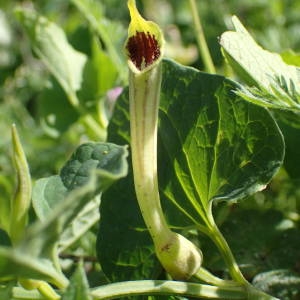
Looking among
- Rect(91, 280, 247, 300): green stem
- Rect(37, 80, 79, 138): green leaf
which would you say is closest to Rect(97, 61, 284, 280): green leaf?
Rect(91, 280, 247, 300): green stem

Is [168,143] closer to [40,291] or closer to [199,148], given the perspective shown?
[199,148]

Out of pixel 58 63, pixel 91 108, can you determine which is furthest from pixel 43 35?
pixel 91 108

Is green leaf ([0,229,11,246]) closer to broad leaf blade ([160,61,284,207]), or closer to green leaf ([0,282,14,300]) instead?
green leaf ([0,282,14,300])

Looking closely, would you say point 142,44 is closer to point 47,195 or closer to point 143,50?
point 143,50

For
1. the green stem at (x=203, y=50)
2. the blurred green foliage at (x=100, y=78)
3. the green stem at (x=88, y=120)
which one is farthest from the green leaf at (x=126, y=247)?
the green stem at (x=88, y=120)

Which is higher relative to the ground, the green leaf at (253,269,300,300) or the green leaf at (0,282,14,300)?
the green leaf at (0,282,14,300)

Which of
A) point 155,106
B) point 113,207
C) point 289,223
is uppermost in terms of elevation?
point 155,106

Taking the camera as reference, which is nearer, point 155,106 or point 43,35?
point 155,106
